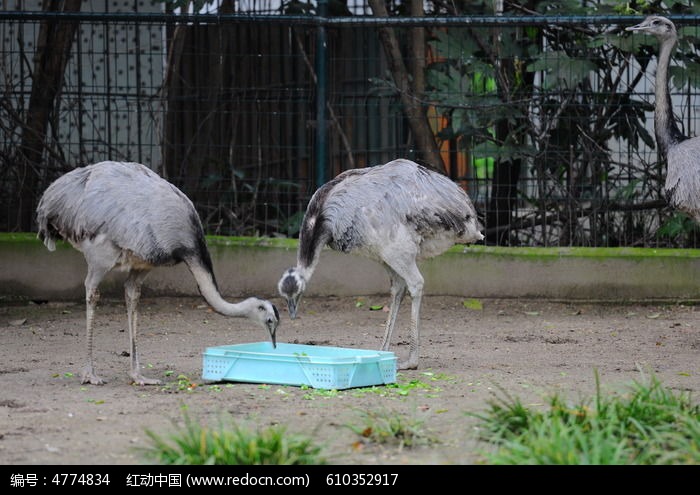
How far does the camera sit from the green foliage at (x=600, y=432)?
14.4ft

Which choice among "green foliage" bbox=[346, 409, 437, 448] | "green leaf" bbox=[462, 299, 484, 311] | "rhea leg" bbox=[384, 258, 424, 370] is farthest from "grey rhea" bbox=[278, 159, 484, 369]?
"green leaf" bbox=[462, 299, 484, 311]

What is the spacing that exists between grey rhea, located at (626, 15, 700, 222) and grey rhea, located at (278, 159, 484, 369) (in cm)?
170

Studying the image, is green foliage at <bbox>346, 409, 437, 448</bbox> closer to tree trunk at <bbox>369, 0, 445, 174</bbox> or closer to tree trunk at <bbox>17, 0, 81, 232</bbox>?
tree trunk at <bbox>369, 0, 445, 174</bbox>

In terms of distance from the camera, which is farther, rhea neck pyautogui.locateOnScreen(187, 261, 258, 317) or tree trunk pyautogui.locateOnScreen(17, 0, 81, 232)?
tree trunk pyautogui.locateOnScreen(17, 0, 81, 232)

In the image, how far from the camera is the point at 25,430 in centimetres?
518

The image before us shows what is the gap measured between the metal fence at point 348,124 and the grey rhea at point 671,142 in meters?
0.81

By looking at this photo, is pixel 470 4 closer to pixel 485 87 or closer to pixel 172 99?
pixel 485 87

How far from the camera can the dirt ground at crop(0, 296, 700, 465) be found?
502cm

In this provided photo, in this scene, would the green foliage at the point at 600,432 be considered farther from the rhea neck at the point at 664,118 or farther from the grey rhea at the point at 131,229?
the rhea neck at the point at 664,118

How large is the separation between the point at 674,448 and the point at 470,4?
22.1 ft

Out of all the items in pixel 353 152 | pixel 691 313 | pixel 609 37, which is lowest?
pixel 691 313

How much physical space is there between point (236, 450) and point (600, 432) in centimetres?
136
